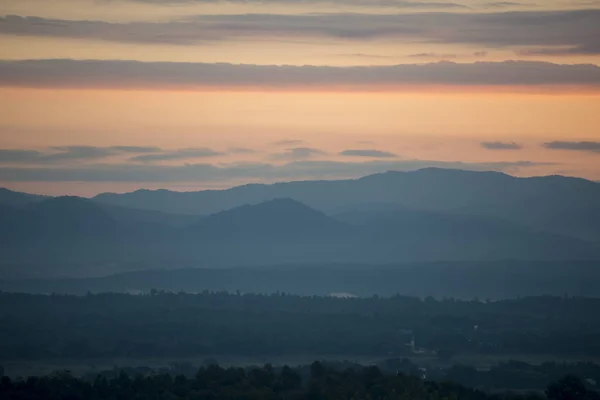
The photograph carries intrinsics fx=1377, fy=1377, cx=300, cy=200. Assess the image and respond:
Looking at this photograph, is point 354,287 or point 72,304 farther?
point 354,287

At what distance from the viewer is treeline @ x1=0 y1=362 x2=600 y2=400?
55000mm

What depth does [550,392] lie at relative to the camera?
203 ft

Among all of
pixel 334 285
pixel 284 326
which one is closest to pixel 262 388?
pixel 284 326

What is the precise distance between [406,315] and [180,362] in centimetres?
4335

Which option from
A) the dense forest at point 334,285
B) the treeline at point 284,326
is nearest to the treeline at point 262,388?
the treeline at point 284,326

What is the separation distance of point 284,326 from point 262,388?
232 ft

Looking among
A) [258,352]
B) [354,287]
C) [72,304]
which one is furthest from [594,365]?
[354,287]

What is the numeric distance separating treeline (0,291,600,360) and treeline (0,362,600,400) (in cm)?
4723

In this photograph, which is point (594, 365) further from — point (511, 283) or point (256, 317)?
point (511, 283)

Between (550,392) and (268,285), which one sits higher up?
(268,285)

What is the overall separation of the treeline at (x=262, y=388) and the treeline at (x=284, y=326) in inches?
1859

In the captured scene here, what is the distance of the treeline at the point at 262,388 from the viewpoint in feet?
180

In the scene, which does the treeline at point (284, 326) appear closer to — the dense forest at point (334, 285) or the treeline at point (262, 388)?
the dense forest at point (334, 285)

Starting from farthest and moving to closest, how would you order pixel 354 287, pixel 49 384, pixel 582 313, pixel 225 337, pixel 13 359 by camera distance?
pixel 354 287, pixel 582 313, pixel 225 337, pixel 13 359, pixel 49 384
